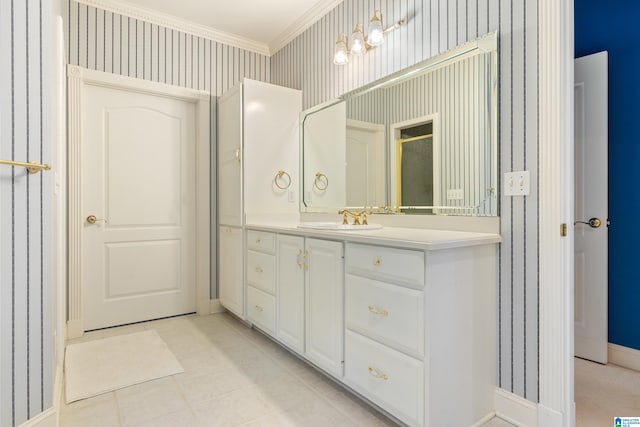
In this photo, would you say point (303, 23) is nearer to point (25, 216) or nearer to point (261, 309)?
point (261, 309)

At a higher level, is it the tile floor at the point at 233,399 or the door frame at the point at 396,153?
the door frame at the point at 396,153

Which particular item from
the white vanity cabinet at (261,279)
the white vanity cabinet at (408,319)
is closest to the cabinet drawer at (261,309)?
the white vanity cabinet at (261,279)

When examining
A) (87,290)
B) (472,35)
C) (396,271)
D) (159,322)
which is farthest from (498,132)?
(87,290)

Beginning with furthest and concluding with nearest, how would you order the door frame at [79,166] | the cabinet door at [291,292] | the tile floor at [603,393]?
the door frame at [79,166] → the cabinet door at [291,292] → the tile floor at [603,393]

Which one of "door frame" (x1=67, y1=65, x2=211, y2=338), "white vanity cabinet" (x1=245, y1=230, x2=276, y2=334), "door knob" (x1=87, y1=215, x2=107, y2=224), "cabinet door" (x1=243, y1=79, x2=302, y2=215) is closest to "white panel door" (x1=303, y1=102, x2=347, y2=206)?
"cabinet door" (x1=243, y1=79, x2=302, y2=215)

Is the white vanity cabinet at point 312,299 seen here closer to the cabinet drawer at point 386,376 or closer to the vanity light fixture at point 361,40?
the cabinet drawer at point 386,376

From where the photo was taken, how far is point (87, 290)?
9.42ft

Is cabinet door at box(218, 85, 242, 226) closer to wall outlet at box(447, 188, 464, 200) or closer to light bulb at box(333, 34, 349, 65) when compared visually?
light bulb at box(333, 34, 349, 65)

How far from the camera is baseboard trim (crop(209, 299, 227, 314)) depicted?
331 cm

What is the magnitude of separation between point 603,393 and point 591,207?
109cm

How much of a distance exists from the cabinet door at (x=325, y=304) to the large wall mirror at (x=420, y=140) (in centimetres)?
61

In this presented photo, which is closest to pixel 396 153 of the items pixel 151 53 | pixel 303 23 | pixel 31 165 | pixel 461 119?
pixel 461 119

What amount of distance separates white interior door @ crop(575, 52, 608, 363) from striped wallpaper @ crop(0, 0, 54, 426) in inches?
115

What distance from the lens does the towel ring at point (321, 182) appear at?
2893 millimetres
